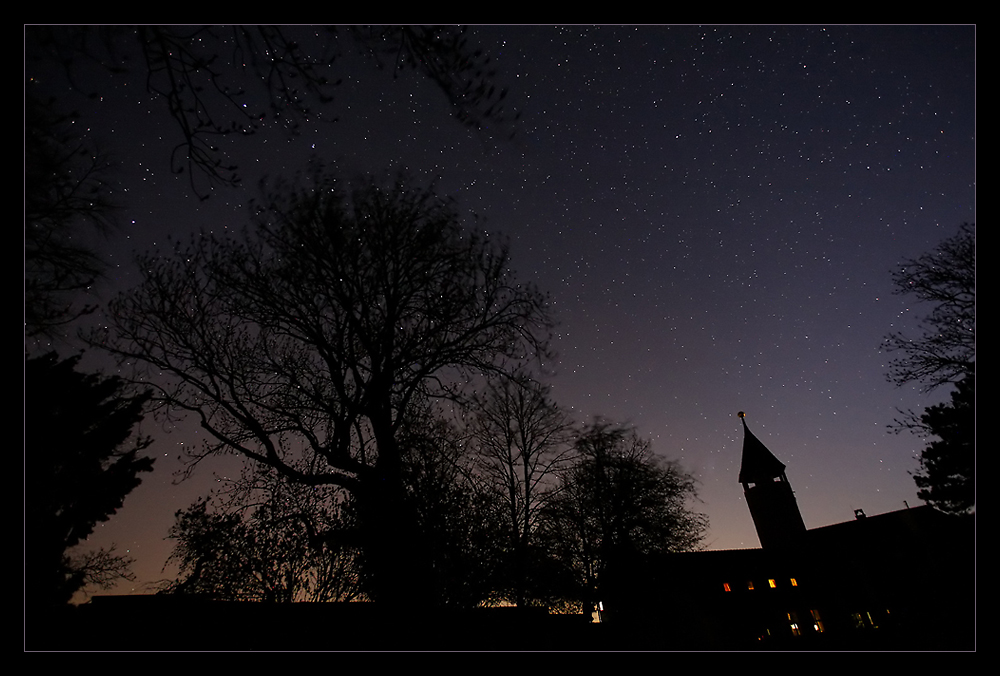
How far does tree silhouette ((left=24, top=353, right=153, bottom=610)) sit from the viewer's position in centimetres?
560

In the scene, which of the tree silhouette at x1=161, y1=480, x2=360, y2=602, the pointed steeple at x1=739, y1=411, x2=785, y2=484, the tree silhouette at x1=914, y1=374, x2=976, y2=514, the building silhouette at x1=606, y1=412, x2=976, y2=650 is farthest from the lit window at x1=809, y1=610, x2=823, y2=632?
the tree silhouette at x1=161, y1=480, x2=360, y2=602

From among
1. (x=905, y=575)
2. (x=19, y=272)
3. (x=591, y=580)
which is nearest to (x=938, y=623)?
(x=19, y=272)

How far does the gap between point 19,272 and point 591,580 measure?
1753 cm

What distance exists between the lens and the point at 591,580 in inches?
632

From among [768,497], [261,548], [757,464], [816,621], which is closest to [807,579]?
[816,621]

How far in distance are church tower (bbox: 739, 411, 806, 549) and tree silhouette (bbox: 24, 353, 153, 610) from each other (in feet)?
145

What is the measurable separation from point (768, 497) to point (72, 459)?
45.9 m

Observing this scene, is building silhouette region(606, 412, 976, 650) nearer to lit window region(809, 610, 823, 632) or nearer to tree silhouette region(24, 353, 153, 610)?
lit window region(809, 610, 823, 632)

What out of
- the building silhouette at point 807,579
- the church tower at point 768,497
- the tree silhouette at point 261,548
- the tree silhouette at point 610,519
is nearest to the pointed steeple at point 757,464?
the church tower at point 768,497

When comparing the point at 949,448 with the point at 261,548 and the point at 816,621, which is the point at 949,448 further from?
the point at 816,621

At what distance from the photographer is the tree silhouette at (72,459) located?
560 centimetres

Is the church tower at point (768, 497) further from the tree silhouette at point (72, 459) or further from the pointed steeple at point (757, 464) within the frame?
the tree silhouette at point (72, 459)

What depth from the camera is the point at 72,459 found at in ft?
21.7
